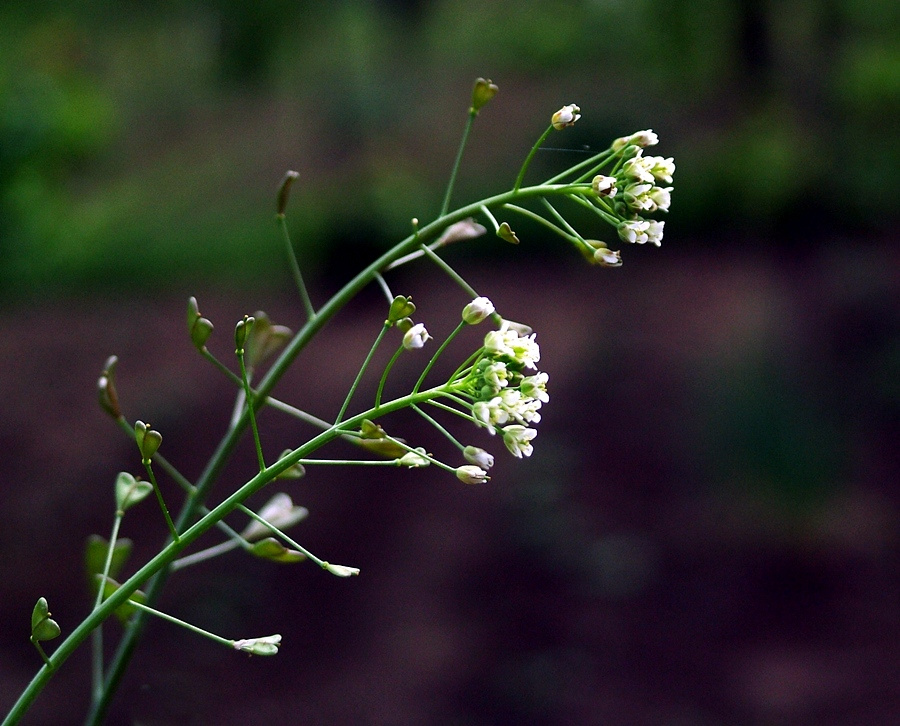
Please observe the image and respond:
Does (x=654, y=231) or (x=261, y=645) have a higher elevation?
(x=654, y=231)

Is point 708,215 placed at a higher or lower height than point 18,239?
lower

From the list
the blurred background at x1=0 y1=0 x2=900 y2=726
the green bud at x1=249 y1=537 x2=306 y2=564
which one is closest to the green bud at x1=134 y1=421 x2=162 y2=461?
the green bud at x1=249 y1=537 x2=306 y2=564

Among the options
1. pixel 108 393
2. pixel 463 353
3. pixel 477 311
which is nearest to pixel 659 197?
pixel 477 311

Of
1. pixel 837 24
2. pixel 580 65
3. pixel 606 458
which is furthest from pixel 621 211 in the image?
pixel 580 65

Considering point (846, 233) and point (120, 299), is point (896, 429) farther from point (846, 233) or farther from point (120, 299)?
point (120, 299)

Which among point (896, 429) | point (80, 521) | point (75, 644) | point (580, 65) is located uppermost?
point (75, 644)

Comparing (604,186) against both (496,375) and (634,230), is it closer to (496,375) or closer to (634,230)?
(634,230)

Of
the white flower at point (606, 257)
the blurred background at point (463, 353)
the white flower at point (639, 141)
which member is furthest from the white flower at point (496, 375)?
the blurred background at point (463, 353)
